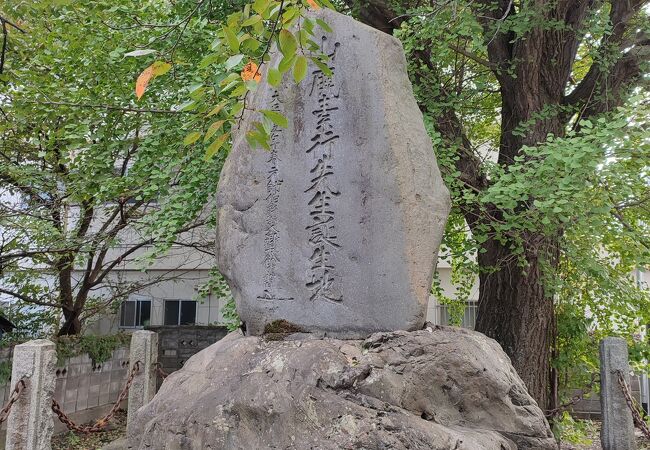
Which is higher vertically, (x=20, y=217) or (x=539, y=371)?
(x=20, y=217)

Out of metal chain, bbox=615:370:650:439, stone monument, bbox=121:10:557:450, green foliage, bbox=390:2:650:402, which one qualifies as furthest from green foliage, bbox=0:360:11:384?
metal chain, bbox=615:370:650:439

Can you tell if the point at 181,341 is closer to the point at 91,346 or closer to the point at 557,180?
the point at 91,346

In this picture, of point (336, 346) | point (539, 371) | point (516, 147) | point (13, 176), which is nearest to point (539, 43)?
point (516, 147)

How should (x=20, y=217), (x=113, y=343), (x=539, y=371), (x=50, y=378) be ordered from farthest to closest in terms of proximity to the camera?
(x=113, y=343) → (x=20, y=217) → (x=539, y=371) → (x=50, y=378)

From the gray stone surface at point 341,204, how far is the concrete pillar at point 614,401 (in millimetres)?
2877

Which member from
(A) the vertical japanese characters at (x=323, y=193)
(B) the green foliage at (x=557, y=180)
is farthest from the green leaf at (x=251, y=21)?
(B) the green foliage at (x=557, y=180)

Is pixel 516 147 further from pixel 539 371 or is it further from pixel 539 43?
pixel 539 371

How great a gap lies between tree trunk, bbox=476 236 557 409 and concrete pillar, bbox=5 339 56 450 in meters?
4.50

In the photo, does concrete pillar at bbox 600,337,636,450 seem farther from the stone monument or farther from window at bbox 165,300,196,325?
window at bbox 165,300,196,325

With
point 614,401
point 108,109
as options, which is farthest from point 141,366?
point 614,401

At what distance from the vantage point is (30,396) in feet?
15.2

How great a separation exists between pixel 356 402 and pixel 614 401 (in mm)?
3518

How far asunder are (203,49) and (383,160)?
3668 mm

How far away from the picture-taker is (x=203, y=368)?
3480mm
